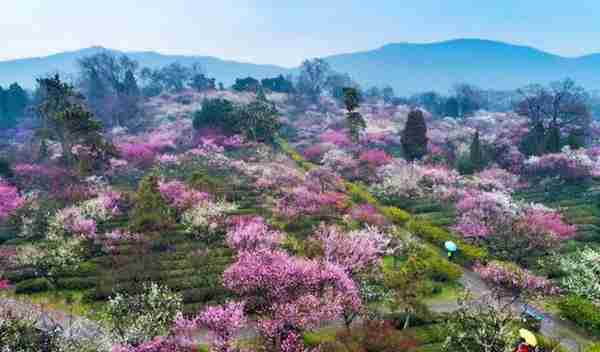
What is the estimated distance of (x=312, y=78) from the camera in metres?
144

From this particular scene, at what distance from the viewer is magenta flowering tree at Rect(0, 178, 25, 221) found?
42.3m

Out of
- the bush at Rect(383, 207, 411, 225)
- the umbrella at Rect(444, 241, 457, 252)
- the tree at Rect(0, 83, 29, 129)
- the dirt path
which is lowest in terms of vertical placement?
the dirt path

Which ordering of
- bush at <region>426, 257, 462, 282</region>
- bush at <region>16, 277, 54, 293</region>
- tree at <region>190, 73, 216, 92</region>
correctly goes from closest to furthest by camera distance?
bush at <region>16, 277, 54, 293</region> → bush at <region>426, 257, 462, 282</region> → tree at <region>190, 73, 216, 92</region>

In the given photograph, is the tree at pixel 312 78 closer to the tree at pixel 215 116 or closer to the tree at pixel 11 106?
the tree at pixel 215 116

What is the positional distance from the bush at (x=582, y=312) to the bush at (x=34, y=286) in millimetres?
38820

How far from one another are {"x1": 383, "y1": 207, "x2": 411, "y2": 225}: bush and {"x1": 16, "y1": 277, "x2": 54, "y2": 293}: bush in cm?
3458

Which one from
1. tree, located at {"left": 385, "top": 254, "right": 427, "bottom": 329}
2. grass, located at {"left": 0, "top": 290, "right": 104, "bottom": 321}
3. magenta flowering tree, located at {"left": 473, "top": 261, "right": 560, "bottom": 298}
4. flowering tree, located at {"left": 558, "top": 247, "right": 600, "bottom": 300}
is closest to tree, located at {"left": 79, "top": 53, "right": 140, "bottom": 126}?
grass, located at {"left": 0, "top": 290, "right": 104, "bottom": 321}

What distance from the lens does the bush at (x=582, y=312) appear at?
2697 centimetres

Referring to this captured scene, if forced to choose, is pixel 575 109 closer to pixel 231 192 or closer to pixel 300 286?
pixel 231 192

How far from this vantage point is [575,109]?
7569cm

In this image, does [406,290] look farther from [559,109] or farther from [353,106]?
[559,109]

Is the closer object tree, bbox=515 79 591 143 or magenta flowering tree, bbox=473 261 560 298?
magenta flowering tree, bbox=473 261 560 298

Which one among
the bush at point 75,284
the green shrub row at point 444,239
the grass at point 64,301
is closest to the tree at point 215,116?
the green shrub row at point 444,239

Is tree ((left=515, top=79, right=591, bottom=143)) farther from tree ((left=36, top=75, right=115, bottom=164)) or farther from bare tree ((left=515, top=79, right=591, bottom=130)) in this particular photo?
tree ((left=36, top=75, right=115, bottom=164))
